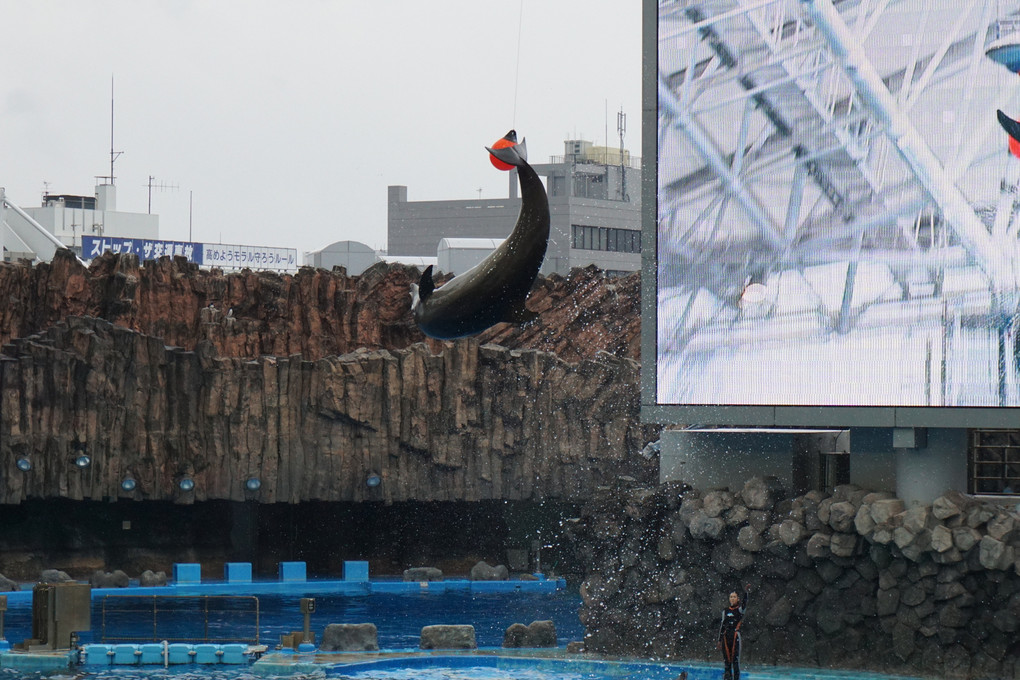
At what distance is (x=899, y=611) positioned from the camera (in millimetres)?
14609

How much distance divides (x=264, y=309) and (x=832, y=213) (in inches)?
686

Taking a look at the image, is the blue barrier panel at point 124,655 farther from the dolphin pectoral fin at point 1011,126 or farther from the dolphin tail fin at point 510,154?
the dolphin pectoral fin at point 1011,126

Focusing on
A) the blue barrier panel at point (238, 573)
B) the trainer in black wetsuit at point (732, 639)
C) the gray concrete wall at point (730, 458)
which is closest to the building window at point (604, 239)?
the blue barrier panel at point (238, 573)

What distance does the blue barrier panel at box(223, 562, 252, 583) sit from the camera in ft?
80.6

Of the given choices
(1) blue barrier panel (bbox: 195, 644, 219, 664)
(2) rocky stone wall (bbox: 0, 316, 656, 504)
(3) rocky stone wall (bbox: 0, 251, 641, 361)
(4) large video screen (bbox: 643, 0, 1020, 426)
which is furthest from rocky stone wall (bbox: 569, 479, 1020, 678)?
(3) rocky stone wall (bbox: 0, 251, 641, 361)

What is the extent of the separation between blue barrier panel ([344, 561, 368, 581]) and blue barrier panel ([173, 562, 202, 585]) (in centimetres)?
242

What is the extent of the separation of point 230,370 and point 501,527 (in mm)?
5948

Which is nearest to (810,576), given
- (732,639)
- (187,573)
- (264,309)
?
(732,639)

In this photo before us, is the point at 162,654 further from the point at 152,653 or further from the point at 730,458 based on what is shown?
the point at 730,458

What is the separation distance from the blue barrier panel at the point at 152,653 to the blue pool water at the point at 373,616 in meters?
1.43

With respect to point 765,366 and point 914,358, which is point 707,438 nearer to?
point 765,366

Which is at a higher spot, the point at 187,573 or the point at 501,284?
the point at 501,284

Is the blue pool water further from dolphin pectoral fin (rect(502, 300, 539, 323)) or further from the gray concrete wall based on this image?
dolphin pectoral fin (rect(502, 300, 539, 323))

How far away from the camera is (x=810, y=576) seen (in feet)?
49.6
